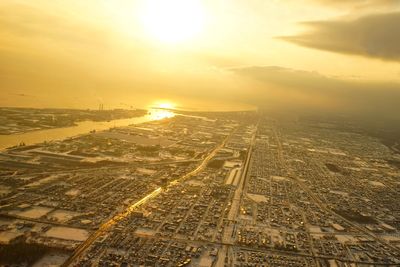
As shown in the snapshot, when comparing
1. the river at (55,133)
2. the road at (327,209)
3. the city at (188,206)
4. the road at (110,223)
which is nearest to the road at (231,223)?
the city at (188,206)

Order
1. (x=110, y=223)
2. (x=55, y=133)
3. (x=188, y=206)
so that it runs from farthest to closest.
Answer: (x=55, y=133) → (x=188, y=206) → (x=110, y=223)

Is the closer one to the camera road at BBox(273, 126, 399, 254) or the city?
the city

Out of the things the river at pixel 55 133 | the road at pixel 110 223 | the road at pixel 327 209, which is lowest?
the road at pixel 327 209

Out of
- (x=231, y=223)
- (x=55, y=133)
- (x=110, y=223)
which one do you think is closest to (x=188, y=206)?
(x=231, y=223)

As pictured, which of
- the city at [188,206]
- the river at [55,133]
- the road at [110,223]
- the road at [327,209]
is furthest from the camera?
the river at [55,133]

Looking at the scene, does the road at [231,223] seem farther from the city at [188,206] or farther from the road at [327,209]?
the road at [327,209]

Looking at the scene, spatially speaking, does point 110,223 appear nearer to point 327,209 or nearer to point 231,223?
point 231,223

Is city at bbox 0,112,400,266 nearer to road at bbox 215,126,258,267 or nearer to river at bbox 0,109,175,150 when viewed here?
road at bbox 215,126,258,267

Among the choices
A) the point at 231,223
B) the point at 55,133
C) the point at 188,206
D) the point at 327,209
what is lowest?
the point at 327,209

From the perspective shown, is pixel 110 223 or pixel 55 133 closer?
pixel 110 223

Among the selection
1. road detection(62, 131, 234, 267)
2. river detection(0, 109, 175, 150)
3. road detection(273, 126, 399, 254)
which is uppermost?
river detection(0, 109, 175, 150)

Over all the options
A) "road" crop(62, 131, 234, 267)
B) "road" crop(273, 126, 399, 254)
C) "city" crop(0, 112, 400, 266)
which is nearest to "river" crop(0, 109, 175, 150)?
"city" crop(0, 112, 400, 266)

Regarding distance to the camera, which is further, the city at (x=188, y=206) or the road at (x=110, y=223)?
the city at (x=188, y=206)
